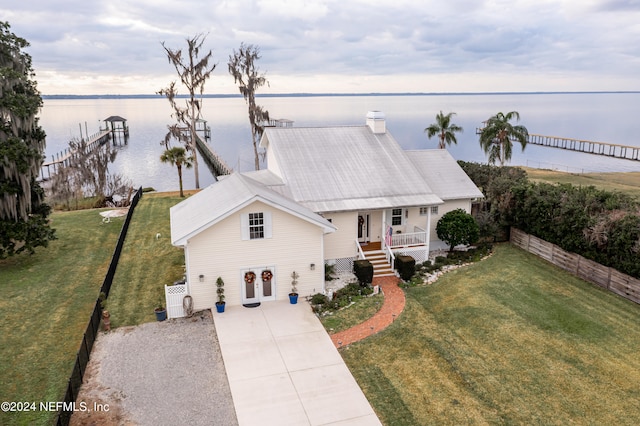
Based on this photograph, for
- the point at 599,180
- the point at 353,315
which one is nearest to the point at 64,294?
the point at 353,315

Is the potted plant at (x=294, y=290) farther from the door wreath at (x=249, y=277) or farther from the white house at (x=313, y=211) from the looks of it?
the door wreath at (x=249, y=277)

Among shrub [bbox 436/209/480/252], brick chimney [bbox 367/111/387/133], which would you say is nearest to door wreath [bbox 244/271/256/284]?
shrub [bbox 436/209/480/252]

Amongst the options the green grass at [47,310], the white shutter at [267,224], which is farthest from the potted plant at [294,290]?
the green grass at [47,310]

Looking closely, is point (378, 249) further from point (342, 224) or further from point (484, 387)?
point (484, 387)

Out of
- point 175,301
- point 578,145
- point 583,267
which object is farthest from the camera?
point 578,145

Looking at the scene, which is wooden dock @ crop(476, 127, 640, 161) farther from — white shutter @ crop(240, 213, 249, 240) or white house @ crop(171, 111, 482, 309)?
white shutter @ crop(240, 213, 249, 240)

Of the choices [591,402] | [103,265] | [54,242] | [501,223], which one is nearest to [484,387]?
[591,402]

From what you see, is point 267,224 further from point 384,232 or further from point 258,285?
point 384,232
